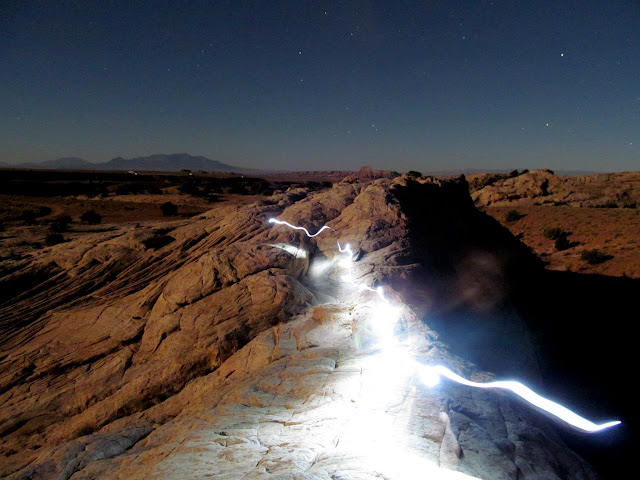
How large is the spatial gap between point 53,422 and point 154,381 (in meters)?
1.96

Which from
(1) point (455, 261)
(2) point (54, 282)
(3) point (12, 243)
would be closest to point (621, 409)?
(1) point (455, 261)

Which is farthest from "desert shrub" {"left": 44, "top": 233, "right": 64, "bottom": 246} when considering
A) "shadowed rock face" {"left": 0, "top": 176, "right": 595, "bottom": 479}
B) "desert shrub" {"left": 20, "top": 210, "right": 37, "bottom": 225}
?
"desert shrub" {"left": 20, "top": 210, "right": 37, "bottom": 225}

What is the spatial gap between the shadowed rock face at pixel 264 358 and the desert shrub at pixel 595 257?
16841 millimetres

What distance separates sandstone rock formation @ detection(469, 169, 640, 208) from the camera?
127 feet

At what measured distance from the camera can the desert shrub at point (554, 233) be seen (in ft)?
101

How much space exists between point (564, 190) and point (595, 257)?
23.2 meters

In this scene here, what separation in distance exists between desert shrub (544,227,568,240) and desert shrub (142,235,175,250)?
3321 centimetres

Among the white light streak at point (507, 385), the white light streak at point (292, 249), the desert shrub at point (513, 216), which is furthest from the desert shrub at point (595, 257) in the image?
the white light streak at point (507, 385)

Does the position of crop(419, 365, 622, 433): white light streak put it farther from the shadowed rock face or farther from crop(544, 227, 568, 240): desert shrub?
crop(544, 227, 568, 240): desert shrub

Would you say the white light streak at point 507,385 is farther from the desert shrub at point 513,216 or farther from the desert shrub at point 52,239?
the desert shrub at point 513,216

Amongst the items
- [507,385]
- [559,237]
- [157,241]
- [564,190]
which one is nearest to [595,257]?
[559,237]

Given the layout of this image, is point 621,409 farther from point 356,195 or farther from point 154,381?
point 154,381

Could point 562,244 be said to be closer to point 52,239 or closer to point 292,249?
point 292,249

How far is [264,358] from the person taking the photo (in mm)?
6152
